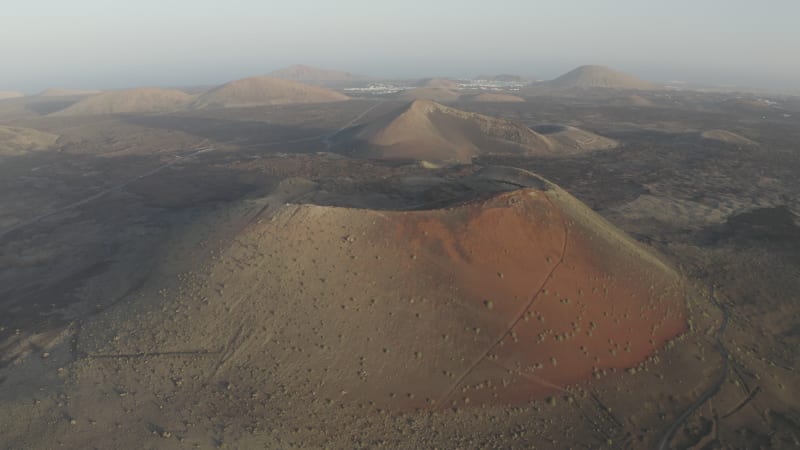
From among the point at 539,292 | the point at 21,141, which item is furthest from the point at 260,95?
the point at 539,292

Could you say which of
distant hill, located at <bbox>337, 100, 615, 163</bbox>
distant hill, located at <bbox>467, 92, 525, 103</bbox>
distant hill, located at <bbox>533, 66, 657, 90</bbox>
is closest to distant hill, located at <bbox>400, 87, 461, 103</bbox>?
distant hill, located at <bbox>467, 92, 525, 103</bbox>

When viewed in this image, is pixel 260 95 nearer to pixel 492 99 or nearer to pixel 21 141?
pixel 492 99

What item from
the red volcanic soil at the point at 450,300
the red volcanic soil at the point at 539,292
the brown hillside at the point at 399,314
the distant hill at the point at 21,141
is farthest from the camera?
the distant hill at the point at 21,141

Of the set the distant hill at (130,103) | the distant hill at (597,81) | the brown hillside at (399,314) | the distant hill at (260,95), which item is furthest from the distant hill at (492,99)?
the brown hillside at (399,314)

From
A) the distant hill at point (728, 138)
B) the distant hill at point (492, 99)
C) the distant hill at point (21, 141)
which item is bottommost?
the distant hill at point (728, 138)

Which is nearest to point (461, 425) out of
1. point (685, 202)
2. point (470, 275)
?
point (470, 275)

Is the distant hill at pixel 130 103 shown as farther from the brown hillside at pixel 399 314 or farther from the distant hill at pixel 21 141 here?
the brown hillside at pixel 399 314
